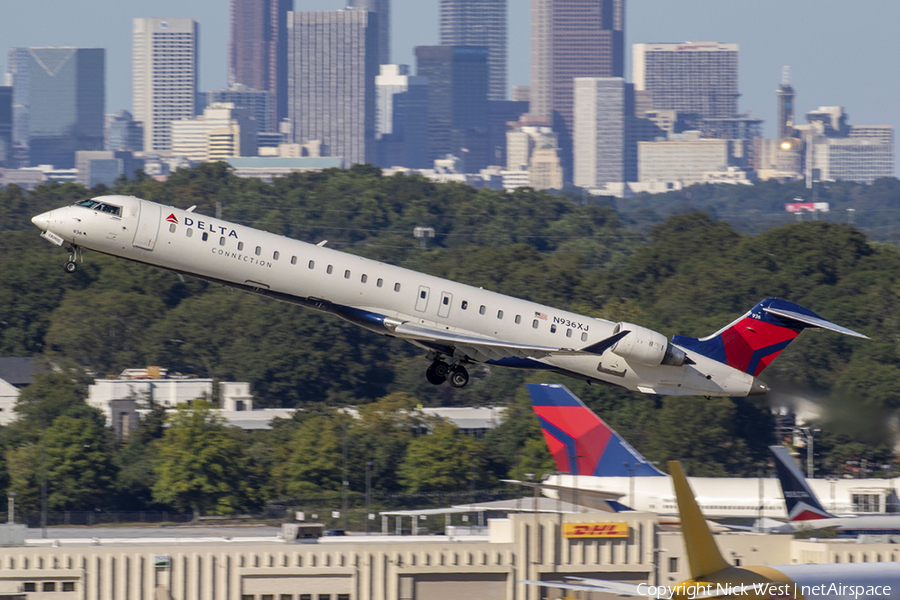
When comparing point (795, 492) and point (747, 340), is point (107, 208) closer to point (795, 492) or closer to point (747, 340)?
point (747, 340)

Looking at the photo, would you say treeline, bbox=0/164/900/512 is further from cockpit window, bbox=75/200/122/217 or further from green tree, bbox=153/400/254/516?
cockpit window, bbox=75/200/122/217

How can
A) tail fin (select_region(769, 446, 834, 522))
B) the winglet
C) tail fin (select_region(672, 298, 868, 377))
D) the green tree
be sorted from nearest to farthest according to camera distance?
the winglet
tail fin (select_region(672, 298, 868, 377))
tail fin (select_region(769, 446, 834, 522))
the green tree

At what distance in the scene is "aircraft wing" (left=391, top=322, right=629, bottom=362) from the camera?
40250 mm

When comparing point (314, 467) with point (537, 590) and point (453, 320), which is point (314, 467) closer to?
point (537, 590)

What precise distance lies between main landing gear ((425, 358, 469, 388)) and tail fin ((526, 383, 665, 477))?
1008cm

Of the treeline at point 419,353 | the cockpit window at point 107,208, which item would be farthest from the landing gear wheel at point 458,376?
the treeline at point 419,353

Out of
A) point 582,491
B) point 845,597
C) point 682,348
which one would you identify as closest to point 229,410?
point 582,491

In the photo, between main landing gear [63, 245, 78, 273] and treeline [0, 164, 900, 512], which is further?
treeline [0, 164, 900, 512]

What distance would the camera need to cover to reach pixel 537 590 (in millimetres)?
45844

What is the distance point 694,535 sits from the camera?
2712 centimetres

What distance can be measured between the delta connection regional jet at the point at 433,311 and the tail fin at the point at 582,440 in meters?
7.97

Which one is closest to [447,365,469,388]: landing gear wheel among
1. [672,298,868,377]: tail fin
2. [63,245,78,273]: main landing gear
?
[672,298,868,377]: tail fin

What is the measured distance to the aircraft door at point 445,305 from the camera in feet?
135

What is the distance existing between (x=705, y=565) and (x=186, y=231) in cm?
1777
